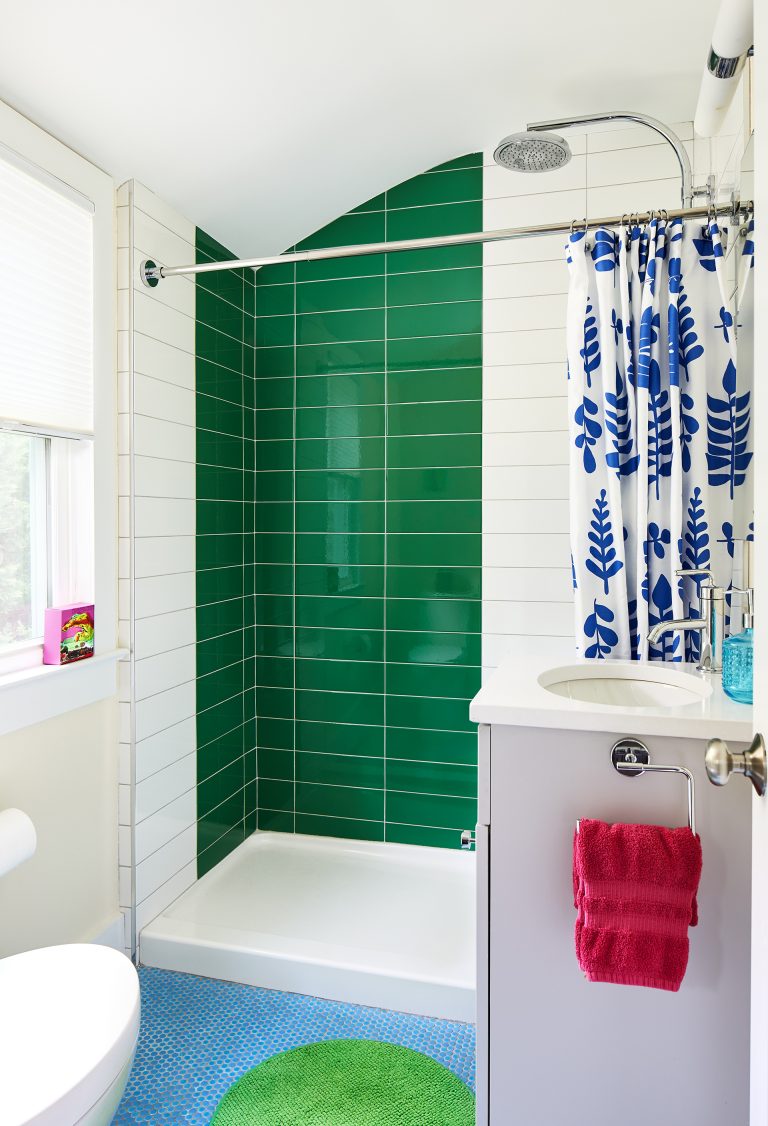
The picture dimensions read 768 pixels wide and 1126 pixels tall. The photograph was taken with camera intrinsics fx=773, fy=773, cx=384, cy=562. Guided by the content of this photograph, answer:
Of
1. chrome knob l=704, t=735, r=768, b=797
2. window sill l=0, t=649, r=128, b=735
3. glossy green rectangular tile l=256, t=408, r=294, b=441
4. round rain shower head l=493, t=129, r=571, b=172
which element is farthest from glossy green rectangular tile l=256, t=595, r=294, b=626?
chrome knob l=704, t=735, r=768, b=797

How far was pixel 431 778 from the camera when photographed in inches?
109

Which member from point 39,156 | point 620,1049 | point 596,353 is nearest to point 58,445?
point 39,156

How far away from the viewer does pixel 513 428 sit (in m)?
2.64

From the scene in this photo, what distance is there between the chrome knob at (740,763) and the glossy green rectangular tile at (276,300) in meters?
2.43

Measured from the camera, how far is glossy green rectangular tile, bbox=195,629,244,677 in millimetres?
2594

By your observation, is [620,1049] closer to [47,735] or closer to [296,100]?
[47,735]

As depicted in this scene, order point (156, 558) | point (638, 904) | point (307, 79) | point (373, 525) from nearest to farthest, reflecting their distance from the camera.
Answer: point (638, 904)
point (307, 79)
point (156, 558)
point (373, 525)

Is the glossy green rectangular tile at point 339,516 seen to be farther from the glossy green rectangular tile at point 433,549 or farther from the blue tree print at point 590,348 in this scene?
the blue tree print at point 590,348

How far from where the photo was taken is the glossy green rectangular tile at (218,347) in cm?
257

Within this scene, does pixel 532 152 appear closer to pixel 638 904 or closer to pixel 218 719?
pixel 638 904

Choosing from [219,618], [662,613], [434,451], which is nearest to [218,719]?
[219,618]

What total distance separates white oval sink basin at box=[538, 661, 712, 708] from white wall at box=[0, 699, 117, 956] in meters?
1.24

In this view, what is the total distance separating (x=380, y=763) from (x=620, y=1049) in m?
1.51

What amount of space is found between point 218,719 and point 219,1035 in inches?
40.3
